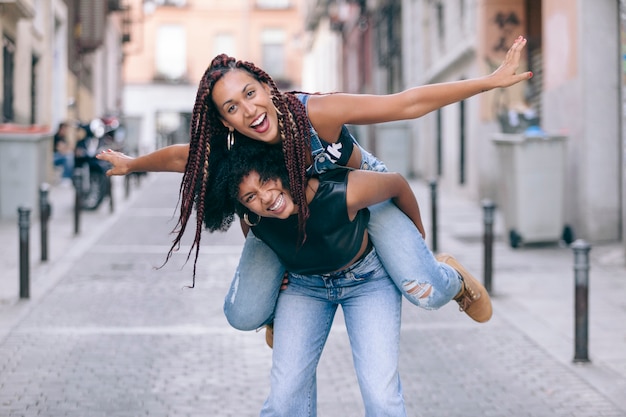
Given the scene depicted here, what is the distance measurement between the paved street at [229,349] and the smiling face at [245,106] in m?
0.80

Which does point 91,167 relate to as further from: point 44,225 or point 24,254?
point 24,254

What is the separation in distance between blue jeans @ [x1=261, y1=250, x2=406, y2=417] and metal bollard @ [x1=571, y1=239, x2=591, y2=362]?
10.1ft

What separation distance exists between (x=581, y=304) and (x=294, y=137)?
12.2 ft

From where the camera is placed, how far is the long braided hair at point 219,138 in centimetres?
353

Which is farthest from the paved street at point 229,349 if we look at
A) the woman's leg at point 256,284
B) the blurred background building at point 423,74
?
the blurred background building at point 423,74

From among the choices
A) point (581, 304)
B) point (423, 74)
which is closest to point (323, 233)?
point (581, 304)

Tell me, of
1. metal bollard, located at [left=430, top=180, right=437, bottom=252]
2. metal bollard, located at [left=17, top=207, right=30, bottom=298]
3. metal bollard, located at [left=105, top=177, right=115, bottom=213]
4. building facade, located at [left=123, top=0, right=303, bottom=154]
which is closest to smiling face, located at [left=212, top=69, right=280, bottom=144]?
metal bollard, located at [left=17, top=207, right=30, bottom=298]

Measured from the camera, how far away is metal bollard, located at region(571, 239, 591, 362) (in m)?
6.59

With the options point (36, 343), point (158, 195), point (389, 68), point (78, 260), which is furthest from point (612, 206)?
point (389, 68)

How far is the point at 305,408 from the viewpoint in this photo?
3.90 meters

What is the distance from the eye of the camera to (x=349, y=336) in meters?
3.84

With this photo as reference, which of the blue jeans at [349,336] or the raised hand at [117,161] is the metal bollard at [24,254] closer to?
the raised hand at [117,161]

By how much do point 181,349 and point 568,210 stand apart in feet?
24.6

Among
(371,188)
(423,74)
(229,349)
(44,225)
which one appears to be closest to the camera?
(371,188)
